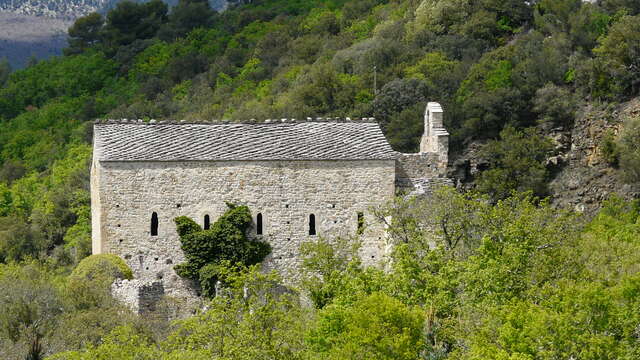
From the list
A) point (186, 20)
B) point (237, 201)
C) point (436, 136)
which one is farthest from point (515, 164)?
point (186, 20)

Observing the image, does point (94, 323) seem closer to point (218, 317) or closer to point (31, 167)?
point (218, 317)

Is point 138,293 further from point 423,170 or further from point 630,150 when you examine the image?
point 630,150

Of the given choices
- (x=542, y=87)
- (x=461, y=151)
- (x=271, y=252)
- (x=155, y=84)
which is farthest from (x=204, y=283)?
(x=155, y=84)

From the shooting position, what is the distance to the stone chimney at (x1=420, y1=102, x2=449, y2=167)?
47.3 m

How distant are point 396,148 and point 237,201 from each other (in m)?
16.1

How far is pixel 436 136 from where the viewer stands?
47656 millimetres

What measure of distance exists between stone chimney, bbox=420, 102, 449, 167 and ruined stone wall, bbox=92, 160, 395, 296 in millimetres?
2376

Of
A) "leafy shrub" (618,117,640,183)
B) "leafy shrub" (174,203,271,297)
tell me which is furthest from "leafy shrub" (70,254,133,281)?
"leafy shrub" (618,117,640,183)

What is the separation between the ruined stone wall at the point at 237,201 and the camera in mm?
45156

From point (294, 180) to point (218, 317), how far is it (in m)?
11.5

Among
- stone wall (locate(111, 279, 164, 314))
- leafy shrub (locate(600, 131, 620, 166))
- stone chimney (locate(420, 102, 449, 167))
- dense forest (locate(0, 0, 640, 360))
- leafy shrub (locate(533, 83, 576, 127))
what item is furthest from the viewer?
leafy shrub (locate(533, 83, 576, 127))

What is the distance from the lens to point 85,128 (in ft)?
274

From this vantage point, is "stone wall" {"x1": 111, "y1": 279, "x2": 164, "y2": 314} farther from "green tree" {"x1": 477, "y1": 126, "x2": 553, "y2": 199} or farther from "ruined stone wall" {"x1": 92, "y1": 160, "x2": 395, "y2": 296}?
"green tree" {"x1": 477, "y1": 126, "x2": 553, "y2": 199}

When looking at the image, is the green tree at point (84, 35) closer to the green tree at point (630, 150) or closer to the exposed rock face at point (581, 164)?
the exposed rock face at point (581, 164)
